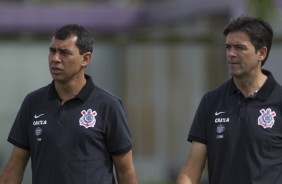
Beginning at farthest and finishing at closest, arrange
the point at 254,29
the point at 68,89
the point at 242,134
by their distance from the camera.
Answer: the point at 68,89 < the point at 254,29 < the point at 242,134

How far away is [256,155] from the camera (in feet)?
20.6

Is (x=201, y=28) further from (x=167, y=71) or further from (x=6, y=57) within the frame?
(x=6, y=57)

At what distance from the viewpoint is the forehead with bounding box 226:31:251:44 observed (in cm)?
641

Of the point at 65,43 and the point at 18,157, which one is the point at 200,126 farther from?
Result: the point at 18,157

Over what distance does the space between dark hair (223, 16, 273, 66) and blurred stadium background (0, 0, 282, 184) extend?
29.9 feet

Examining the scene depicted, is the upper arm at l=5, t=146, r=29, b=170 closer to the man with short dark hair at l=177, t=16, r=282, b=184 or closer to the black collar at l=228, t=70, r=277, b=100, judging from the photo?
the man with short dark hair at l=177, t=16, r=282, b=184

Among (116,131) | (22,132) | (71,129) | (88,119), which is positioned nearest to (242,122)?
Answer: (116,131)

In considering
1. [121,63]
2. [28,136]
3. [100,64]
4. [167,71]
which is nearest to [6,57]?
[100,64]

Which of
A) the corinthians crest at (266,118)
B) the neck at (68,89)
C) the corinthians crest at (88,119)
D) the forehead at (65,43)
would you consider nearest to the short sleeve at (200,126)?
the corinthians crest at (266,118)

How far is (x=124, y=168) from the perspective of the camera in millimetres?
6629

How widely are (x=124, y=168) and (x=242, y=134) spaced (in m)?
0.86

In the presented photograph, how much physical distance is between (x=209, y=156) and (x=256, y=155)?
0.36 metres

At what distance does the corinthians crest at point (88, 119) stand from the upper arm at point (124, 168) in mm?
300

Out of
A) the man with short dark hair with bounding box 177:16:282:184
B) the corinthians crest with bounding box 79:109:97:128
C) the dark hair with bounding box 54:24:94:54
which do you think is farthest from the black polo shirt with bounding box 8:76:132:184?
the man with short dark hair with bounding box 177:16:282:184
